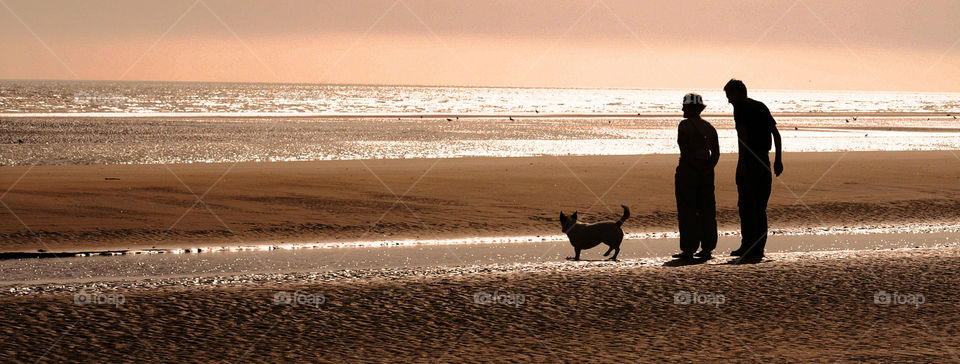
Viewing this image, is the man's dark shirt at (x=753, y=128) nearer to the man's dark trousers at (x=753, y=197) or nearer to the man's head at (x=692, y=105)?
the man's dark trousers at (x=753, y=197)

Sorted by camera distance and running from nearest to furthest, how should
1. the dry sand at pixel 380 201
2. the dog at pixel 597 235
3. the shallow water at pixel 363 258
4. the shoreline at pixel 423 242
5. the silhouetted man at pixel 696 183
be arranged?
the silhouetted man at pixel 696 183
the shallow water at pixel 363 258
the dog at pixel 597 235
the shoreline at pixel 423 242
the dry sand at pixel 380 201

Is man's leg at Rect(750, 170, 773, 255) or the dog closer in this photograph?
man's leg at Rect(750, 170, 773, 255)

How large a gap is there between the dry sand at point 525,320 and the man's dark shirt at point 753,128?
4.39ft

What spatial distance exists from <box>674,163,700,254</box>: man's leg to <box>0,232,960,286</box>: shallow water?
1.64 feet

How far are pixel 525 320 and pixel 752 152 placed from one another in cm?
385

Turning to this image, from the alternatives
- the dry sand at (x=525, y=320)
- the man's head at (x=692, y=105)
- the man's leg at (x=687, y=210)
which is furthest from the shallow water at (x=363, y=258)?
the dry sand at (x=525, y=320)

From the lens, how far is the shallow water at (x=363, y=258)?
1030 cm

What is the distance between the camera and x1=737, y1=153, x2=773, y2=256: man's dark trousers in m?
10.0

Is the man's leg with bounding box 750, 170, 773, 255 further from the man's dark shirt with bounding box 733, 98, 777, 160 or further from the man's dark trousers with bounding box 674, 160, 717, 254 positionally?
the man's dark trousers with bounding box 674, 160, 717, 254

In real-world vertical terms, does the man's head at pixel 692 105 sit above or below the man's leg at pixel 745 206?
above

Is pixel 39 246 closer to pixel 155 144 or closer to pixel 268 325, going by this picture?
pixel 268 325

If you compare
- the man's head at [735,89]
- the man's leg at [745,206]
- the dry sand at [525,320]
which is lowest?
the dry sand at [525,320]

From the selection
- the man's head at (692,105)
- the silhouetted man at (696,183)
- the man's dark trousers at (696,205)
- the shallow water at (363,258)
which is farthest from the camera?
the shallow water at (363,258)

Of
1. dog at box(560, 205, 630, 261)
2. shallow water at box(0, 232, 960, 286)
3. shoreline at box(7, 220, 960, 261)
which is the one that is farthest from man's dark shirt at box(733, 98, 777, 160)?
shoreline at box(7, 220, 960, 261)
